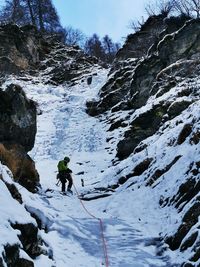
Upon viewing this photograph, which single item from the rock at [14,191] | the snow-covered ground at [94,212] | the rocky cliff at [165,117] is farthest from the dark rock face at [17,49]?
the rock at [14,191]

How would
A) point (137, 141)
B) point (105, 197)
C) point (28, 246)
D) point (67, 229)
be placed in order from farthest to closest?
point (137, 141), point (105, 197), point (67, 229), point (28, 246)

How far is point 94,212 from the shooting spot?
45.7ft

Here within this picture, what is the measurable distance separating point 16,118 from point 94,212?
527 cm

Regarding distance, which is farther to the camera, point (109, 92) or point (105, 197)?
point (109, 92)

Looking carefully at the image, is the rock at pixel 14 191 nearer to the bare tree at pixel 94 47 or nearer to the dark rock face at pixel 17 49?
the dark rock face at pixel 17 49

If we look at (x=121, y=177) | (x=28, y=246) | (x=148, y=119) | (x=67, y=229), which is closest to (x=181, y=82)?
(x=148, y=119)

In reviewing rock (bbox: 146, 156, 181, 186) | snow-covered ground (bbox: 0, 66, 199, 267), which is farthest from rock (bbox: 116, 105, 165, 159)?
rock (bbox: 146, 156, 181, 186)

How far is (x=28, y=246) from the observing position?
8.47 meters

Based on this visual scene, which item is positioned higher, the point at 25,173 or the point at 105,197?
the point at 25,173

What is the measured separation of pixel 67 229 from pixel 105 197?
4369 mm

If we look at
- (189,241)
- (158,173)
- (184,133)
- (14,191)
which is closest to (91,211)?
(158,173)

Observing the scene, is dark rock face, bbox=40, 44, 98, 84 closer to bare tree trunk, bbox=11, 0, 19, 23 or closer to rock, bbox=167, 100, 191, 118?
bare tree trunk, bbox=11, 0, 19, 23

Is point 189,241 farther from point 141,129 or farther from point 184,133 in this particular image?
point 141,129

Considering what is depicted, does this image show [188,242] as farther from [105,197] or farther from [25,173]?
[25,173]
